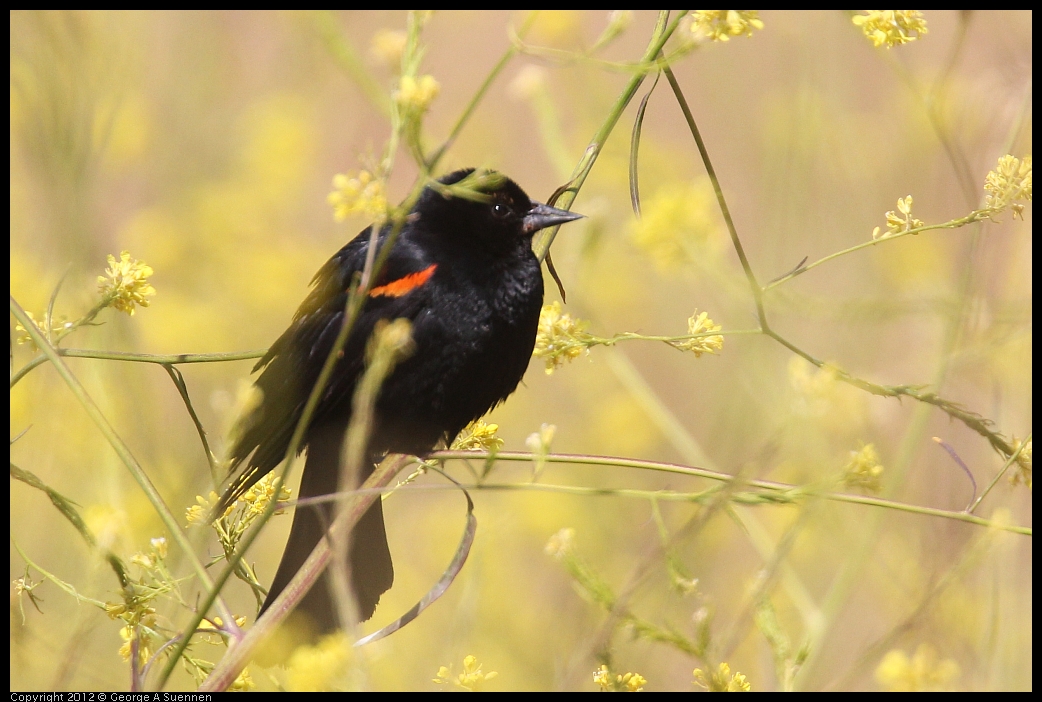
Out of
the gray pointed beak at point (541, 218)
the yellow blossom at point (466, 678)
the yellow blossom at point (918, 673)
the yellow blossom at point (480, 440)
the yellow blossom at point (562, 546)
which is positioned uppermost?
the gray pointed beak at point (541, 218)

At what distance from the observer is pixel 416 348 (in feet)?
8.05

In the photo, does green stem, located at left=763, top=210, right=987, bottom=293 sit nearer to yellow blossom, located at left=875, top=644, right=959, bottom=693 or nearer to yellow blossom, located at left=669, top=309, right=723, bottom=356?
yellow blossom, located at left=669, top=309, right=723, bottom=356

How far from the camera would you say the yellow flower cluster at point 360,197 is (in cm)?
124

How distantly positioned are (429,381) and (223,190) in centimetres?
329

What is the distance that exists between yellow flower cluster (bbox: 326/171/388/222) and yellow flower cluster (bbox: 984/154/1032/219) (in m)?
1.09

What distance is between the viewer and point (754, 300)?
1748mm

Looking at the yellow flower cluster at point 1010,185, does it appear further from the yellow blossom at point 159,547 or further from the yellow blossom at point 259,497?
the yellow blossom at point 159,547

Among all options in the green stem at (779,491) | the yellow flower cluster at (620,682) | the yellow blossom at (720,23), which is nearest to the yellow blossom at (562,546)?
the green stem at (779,491)

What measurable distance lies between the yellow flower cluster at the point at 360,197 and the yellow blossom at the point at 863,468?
2.47 feet

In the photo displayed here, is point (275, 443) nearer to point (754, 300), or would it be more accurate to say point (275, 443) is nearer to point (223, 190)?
point (754, 300)

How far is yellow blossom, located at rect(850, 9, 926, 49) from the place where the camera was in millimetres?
1646

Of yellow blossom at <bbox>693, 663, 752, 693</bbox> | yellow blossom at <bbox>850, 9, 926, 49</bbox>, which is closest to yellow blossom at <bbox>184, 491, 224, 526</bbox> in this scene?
yellow blossom at <bbox>693, 663, 752, 693</bbox>

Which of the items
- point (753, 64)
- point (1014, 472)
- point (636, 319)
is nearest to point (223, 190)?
point (636, 319)

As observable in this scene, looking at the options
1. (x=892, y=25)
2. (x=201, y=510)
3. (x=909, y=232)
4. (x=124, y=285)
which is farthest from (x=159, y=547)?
(x=892, y=25)
